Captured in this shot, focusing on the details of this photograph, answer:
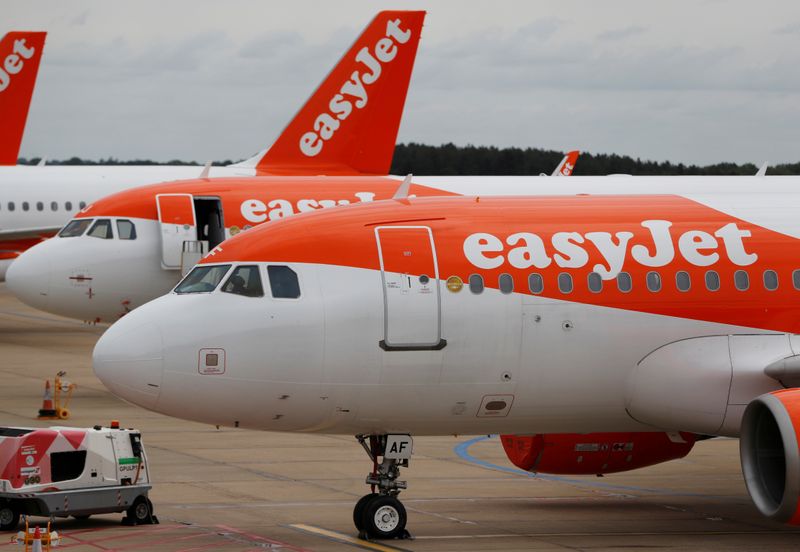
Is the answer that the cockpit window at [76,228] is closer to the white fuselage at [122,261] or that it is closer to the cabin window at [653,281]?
the white fuselage at [122,261]

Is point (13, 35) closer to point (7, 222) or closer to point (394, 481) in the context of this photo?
point (7, 222)

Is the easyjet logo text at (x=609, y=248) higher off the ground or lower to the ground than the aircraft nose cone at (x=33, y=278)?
lower

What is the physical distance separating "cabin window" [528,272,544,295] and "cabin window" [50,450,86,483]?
20.9ft

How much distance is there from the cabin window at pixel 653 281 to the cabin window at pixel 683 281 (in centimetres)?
24

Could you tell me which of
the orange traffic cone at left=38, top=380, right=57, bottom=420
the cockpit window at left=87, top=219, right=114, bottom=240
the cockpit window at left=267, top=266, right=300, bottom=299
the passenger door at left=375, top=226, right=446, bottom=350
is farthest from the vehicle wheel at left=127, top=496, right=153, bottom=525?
the cockpit window at left=87, top=219, right=114, bottom=240

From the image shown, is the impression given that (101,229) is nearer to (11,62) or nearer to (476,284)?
(476,284)

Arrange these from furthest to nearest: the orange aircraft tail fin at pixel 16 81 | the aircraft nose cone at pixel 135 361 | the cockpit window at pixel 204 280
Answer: the orange aircraft tail fin at pixel 16 81 → the cockpit window at pixel 204 280 → the aircraft nose cone at pixel 135 361

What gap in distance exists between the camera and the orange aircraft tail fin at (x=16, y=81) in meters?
67.0

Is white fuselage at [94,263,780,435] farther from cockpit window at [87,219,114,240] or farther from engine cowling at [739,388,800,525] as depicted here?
cockpit window at [87,219,114,240]

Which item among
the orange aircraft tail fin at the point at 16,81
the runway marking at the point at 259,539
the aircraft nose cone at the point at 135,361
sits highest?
the orange aircraft tail fin at the point at 16,81

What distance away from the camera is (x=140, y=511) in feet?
69.1

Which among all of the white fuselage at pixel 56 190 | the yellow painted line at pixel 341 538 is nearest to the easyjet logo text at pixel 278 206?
the yellow painted line at pixel 341 538

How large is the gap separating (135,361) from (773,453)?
26.1ft

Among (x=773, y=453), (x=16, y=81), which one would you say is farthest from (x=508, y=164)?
(x=773, y=453)
